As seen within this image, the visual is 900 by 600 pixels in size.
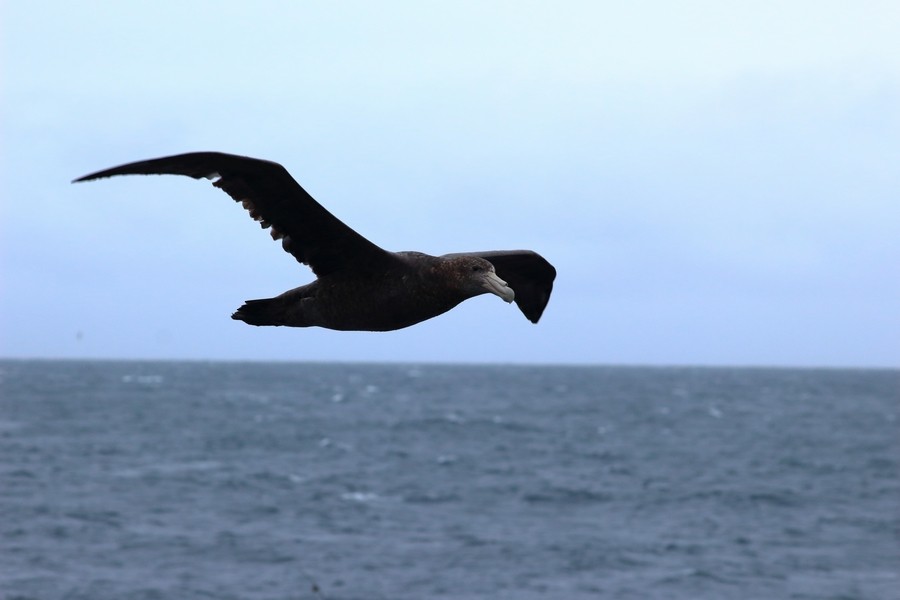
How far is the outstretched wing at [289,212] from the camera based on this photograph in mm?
7766

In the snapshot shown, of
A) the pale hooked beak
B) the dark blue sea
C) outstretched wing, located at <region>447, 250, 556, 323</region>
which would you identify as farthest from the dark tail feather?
the dark blue sea

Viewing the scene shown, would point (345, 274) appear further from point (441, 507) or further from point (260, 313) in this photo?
point (441, 507)

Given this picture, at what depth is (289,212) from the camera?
8523 mm

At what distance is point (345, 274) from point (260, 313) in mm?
830

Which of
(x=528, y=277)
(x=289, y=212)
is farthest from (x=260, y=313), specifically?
(x=528, y=277)

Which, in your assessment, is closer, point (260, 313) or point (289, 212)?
point (289, 212)

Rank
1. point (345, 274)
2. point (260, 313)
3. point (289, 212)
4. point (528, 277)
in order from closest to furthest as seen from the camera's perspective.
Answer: point (289, 212) → point (345, 274) → point (260, 313) → point (528, 277)

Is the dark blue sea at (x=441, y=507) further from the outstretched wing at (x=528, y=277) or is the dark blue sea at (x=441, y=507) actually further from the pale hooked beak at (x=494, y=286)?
the pale hooked beak at (x=494, y=286)

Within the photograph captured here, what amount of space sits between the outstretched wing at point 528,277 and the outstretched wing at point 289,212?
6.66 feet

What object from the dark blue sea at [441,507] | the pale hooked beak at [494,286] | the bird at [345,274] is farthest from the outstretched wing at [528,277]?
the dark blue sea at [441,507]

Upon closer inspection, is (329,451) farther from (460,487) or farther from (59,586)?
(59,586)

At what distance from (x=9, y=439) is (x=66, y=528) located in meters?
30.6

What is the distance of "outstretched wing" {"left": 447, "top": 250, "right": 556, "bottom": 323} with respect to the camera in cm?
1056

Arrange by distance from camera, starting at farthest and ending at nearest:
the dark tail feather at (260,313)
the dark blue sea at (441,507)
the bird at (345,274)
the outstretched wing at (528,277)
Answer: the dark blue sea at (441,507)
the outstretched wing at (528,277)
the dark tail feather at (260,313)
the bird at (345,274)
